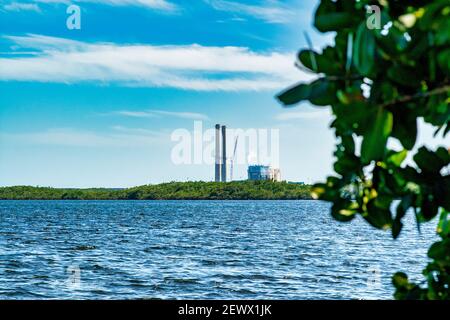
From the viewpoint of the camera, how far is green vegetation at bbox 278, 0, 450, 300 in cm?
93

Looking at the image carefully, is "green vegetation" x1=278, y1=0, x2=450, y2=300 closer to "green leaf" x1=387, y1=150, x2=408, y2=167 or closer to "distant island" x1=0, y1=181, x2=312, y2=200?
"green leaf" x1=387, y1=150, x2=408, y2=167

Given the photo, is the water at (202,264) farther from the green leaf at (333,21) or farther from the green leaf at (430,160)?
the green leaf at (333,21)

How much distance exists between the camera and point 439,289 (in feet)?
4.82

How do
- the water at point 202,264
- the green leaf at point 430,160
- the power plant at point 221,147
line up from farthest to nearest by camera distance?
the water at point 202,264, the power plant at point 221,147, the green leaf at point 430,160

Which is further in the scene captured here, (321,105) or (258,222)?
(258,222)

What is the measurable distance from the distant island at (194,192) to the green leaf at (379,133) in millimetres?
51450

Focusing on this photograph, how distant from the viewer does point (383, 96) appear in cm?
96

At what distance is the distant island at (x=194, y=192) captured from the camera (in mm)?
61281

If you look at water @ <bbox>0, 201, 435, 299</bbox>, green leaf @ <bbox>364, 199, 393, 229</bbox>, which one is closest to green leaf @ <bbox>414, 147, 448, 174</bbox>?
green leaf @ <bbox>364, 199, 393, 229</bbox>

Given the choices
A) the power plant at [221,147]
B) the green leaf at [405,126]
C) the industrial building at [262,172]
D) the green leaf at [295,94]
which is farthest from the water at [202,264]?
the green leaf at [295,94]

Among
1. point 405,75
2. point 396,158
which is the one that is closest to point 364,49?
point 405,75
